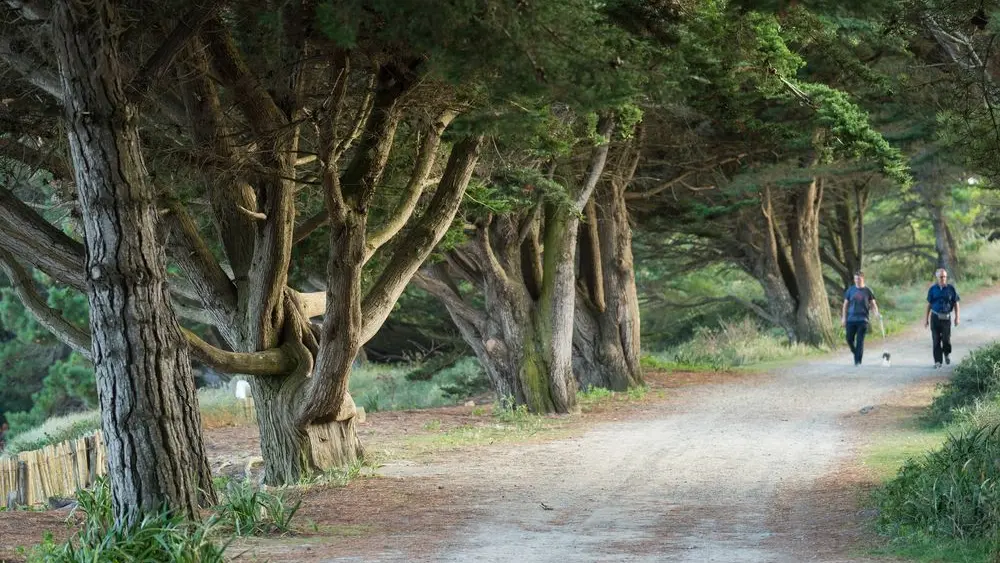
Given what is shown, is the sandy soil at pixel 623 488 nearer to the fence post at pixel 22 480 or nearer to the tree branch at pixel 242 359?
the tree branch at pixel 242 359

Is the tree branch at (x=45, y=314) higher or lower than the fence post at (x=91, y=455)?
higher

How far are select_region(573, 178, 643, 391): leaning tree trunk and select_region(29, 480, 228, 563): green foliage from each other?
14912mm

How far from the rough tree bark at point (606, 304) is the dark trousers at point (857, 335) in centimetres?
412

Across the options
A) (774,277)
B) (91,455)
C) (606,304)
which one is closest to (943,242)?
(774,277)

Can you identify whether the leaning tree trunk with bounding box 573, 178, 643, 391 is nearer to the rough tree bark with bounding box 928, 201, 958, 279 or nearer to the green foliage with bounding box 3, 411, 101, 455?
the green foliage with bounding box 3, 411, 101, 455

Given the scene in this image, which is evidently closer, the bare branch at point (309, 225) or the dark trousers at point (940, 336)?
the bare branch at point (309, 225)

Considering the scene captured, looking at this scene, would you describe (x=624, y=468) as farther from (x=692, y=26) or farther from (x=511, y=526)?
(x=692, y=26)

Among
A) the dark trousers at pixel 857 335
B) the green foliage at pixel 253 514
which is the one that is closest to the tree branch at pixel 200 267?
the green foliage at pixel 253 514

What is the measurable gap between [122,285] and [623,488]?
5819mm

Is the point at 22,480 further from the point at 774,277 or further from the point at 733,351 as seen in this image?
the point at 774,277

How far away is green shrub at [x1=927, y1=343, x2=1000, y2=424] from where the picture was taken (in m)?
15.2

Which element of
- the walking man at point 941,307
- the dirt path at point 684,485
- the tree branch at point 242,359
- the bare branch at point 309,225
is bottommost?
the dirt path at point 684,485

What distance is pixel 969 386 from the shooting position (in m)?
15.9

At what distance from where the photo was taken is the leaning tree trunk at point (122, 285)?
793cm
